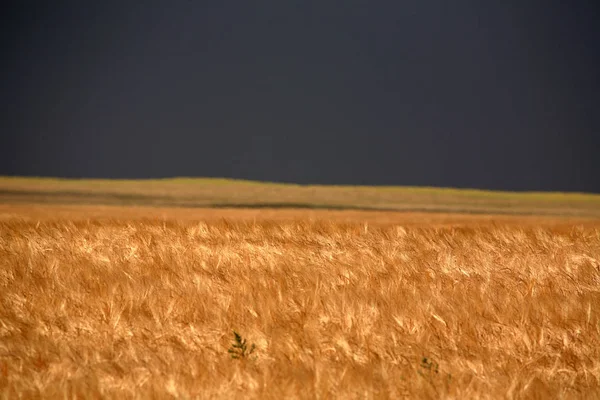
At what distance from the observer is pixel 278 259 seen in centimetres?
997

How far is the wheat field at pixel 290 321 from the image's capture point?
5.20 m

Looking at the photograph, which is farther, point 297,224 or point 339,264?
point 297,224

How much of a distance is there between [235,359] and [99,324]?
4.81 feet

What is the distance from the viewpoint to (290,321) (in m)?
6.79

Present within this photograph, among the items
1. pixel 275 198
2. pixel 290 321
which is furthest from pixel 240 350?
pixel 275 198

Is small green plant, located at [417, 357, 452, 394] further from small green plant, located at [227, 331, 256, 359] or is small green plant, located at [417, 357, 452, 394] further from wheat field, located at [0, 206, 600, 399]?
small green plant, located at [227, 331, 256, 359]

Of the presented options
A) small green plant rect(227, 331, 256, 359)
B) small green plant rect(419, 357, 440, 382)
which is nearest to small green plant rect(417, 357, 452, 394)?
small green plant rect(419, 357, 440, 382)

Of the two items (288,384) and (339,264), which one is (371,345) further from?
(339,264)

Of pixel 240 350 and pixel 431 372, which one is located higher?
pixel 240 350

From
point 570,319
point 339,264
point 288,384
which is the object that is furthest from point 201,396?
point 339,264

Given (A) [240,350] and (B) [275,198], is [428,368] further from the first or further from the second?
(B) [275,198]

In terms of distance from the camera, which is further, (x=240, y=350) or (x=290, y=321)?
(x=290, y=321)

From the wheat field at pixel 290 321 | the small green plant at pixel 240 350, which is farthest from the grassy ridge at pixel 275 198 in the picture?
the small green plant at pixel 240 350

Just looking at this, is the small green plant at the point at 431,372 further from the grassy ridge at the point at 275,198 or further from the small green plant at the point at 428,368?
the grassy ridge at the point at 275,198
